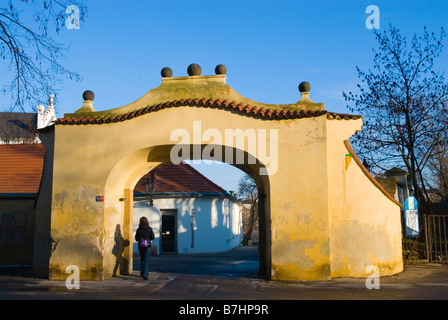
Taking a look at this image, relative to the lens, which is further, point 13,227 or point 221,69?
point 13,227

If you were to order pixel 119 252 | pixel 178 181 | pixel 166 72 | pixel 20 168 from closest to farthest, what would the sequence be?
pixel 166 72 < pixel 119 252 < pixel 20 168 < pixel 178 181

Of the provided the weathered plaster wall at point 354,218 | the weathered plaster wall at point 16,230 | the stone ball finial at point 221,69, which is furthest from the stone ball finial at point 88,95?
the weathered plaster wall at point 354,218

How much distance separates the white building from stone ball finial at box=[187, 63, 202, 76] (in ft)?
41.1

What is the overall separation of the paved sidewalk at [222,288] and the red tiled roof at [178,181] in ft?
41.9

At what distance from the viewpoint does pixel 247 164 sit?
12969mm

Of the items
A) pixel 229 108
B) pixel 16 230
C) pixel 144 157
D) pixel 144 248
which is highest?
pixel 229 108

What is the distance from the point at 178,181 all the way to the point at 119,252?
45.5 ft

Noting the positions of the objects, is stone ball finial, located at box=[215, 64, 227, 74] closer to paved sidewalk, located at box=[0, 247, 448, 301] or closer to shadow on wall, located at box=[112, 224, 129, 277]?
shadow on wall, located at box=[112, 224, 129, 277]

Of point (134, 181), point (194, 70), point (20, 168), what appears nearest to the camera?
point (194, 70)

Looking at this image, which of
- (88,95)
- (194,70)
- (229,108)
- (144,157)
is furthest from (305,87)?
(88,95)

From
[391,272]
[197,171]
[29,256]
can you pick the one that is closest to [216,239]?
[197,171]

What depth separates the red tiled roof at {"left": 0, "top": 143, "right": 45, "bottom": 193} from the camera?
68.5 ft

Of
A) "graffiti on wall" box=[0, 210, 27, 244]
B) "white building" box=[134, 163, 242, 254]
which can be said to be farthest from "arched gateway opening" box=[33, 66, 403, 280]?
"white building" box=[134, 163, 242, 254]

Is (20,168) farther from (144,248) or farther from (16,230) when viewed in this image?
(144,248)
